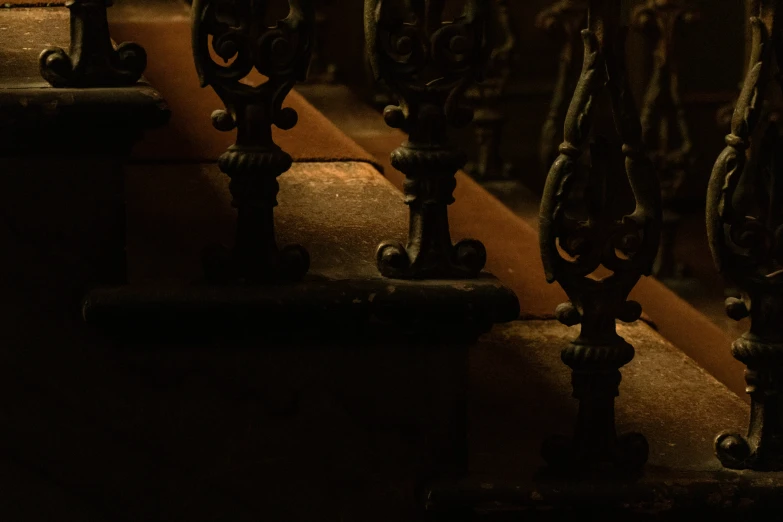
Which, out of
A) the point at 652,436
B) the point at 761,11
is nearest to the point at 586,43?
the point at 761,11

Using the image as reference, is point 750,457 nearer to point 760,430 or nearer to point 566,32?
point 760,430

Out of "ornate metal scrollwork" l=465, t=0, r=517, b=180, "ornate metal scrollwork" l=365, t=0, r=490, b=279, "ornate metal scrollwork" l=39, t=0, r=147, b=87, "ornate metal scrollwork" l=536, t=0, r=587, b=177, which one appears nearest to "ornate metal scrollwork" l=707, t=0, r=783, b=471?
"ornate metal scrollwork" l=365, t=0, r=490, b=279

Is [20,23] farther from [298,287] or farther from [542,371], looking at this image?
[542,371]

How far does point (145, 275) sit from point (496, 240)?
0.91 metres

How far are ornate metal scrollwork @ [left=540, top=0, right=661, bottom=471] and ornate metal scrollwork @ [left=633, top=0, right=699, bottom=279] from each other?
5.45ft

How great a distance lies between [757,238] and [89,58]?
851 millimetres

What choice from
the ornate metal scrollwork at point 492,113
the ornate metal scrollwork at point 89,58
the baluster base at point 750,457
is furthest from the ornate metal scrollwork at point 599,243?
the ornate metal scrollwork at point 492,113

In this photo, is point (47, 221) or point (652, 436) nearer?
point (47, 221)

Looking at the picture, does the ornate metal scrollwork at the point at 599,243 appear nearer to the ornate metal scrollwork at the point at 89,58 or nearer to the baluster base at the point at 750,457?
the baluster base at the point at 750,457

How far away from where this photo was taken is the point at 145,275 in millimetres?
1420

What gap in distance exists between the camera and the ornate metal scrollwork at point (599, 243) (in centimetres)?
138

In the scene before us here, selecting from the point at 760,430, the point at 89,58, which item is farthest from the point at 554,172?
the point at 89,58

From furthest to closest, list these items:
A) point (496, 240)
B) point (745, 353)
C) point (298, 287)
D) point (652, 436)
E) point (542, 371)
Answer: point (496, 240) → point (542, 371) → point (652, 436) → point (745, 353) → point (298, 287)

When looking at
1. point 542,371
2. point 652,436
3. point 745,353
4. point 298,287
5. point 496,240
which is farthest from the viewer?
point 496,240
